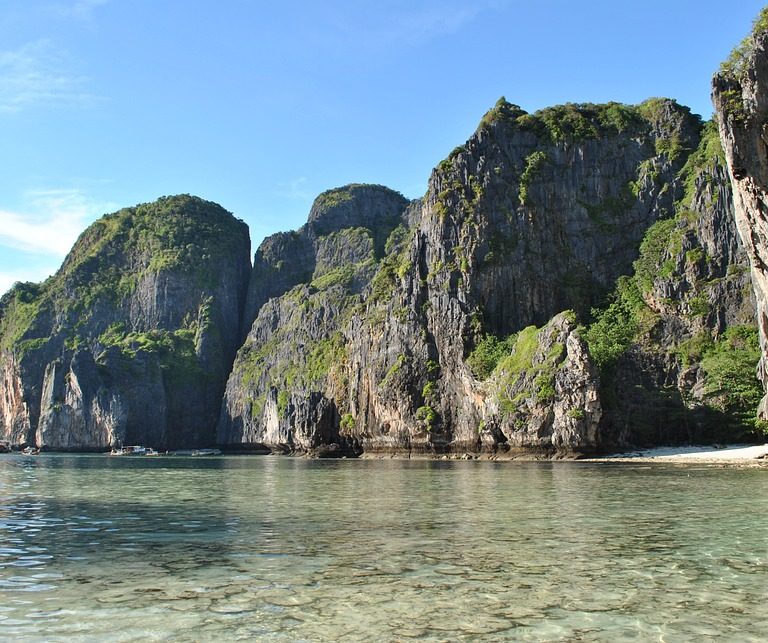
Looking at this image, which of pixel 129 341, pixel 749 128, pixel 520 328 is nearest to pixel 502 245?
pixel 520 328

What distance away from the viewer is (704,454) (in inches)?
2331

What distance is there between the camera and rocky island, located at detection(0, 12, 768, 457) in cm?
6900

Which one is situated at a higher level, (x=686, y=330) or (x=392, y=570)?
(x=686, y=330)

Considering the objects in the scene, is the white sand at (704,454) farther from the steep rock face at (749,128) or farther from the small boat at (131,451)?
the small boat at (131,451)

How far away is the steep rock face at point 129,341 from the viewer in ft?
475

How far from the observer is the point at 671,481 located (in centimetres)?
3438

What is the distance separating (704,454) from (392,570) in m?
54.1

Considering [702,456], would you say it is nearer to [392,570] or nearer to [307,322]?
[392,570]

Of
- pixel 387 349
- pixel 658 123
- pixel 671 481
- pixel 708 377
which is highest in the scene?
pixel 658 123

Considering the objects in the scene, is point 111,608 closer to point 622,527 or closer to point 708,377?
point 622,527

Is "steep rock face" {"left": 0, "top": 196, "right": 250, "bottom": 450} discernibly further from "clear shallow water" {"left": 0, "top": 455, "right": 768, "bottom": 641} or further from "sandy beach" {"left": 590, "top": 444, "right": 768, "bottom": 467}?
"clear shallow water" {"left": 0, "top": 455, "right": 768, "bottom": 641}

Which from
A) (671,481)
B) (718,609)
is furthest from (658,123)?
(718,609)

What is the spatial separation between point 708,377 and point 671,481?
4184 cm

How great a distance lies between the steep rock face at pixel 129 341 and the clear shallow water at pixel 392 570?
129327 mm
